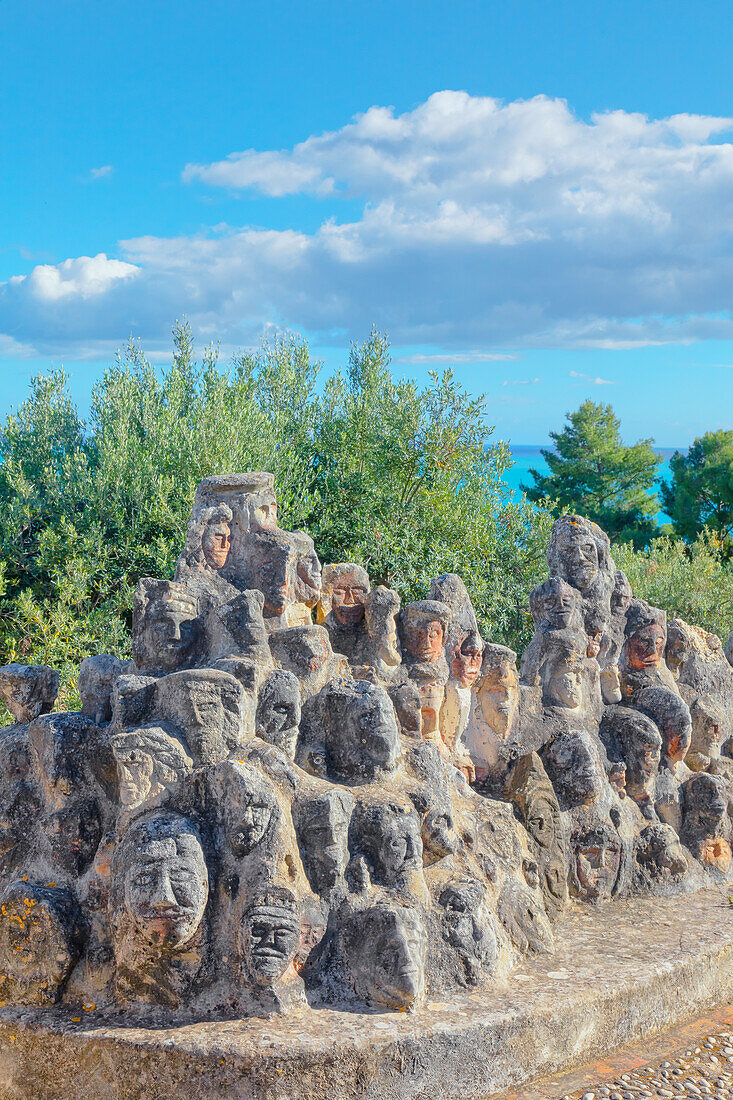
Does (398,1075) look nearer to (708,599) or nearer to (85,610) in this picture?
(85,610)

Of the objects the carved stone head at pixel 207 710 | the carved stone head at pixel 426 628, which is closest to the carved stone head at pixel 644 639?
the carved stone head at pixel 426 628

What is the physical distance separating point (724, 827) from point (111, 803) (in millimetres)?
4960

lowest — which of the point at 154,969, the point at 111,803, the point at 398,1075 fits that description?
the point at 398,1075

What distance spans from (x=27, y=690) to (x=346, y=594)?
239 cm

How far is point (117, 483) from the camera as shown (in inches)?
558

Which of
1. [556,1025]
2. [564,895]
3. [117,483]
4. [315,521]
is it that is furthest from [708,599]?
[556,1025]

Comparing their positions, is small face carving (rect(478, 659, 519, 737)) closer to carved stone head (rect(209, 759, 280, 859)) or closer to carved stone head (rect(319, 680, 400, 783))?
carved stone head (rect(319, 680, 400, 783))

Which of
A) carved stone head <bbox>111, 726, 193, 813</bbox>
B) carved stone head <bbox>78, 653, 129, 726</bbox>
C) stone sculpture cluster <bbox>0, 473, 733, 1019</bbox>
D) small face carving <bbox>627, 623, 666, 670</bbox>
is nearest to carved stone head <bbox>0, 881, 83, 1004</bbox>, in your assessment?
stone sculpture cluster <bbox>0, 473, 733, 1019</bbox>

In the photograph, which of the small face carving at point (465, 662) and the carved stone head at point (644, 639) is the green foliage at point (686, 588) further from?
the small face carving at point (465, 662)

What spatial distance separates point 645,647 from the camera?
840 cm

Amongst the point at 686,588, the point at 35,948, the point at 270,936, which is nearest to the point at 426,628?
the point at 270,936

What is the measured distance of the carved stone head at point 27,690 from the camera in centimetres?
675

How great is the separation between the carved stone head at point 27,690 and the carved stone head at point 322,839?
1.99m

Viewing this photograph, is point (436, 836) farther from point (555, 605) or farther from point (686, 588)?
point (686, 588)
